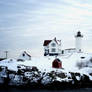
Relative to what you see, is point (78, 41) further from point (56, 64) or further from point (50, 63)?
point (56, 64)

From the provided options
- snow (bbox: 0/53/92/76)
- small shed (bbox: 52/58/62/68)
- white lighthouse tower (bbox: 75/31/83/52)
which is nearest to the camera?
snow (bbox: 0/53/92/76)

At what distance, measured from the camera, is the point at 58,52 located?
9125cm

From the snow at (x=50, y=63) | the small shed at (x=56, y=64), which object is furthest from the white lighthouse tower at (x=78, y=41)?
the small shed at (x=56, y=64)

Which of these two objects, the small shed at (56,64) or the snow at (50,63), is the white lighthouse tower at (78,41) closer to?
the snow at (50,63)

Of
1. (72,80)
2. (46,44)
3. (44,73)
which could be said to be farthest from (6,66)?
(46,44)

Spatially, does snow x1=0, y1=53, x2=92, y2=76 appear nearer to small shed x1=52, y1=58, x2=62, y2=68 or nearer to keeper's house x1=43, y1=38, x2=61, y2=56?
small shed x1=52, y1=58, x2=62, y2=68

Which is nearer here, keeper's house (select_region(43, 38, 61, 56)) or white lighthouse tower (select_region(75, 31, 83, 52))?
keeper's house (select_region(43, 38, 61, 56))

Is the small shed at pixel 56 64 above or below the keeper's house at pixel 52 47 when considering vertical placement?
below

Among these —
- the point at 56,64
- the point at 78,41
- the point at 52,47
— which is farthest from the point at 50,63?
the point at 78,41

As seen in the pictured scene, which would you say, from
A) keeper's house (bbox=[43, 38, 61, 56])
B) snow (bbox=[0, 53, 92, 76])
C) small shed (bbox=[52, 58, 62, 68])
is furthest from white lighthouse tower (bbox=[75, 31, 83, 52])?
small shed (bbox=[52, 58, 62, 68])

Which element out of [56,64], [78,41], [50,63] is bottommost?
[56,64]

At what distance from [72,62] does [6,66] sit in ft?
52.7

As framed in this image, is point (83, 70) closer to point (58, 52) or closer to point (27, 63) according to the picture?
point (27, 63)

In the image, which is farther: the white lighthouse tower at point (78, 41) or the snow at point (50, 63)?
the white lighthouse tower at point (78, 41)
